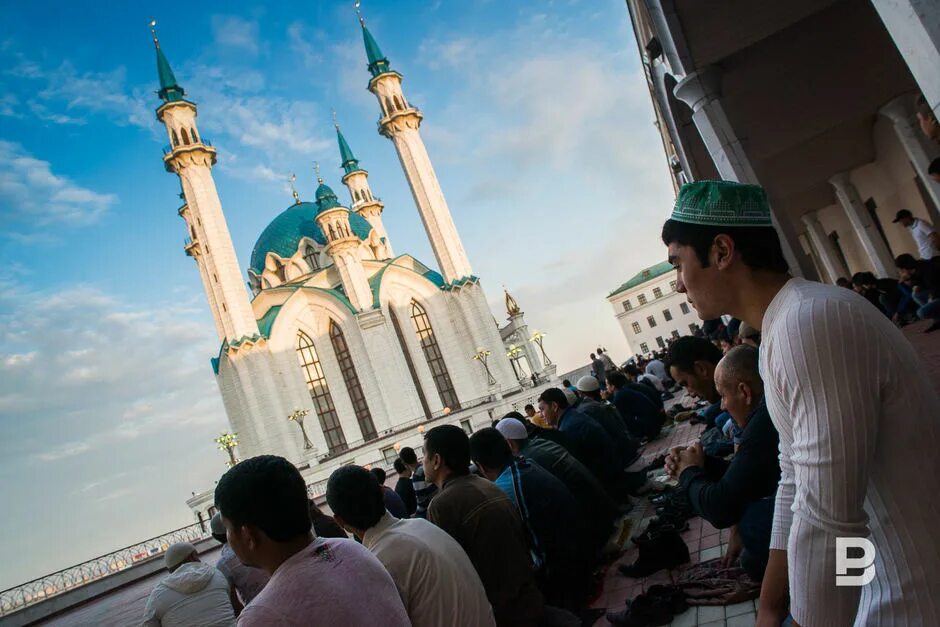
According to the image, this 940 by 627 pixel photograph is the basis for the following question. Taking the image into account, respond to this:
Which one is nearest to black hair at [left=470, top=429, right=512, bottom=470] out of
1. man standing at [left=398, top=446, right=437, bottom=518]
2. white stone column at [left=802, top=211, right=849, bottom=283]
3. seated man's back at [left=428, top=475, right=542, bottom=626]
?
seated man's back at [left=428, top=475, right=542, bottom=626]

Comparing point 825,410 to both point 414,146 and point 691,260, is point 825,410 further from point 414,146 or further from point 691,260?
point 414,146

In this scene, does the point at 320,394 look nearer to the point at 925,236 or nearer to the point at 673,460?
the point at 925,236

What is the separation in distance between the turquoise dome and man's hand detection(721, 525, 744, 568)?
38951mm

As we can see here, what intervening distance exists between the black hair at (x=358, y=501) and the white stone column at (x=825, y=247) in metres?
19.9

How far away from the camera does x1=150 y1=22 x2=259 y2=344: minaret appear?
97.8 feet

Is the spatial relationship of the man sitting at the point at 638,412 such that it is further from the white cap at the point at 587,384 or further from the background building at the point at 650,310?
the background building at the point at 650,310

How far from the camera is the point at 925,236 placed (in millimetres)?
9352

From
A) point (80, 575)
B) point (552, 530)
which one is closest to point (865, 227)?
point (552, 530)

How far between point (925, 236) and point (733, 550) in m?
8.53

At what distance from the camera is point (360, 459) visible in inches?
1196

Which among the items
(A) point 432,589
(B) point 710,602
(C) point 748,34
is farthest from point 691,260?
(C) point 748,34

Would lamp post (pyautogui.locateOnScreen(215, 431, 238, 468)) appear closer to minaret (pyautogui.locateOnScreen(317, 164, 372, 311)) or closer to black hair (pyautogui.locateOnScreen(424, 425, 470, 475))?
minaret (pyautogui.locateOnScreen(317, 164, 372, 311))

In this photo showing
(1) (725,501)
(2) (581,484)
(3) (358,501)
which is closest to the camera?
(1) (725,501)

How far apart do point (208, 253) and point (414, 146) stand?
535 inches
